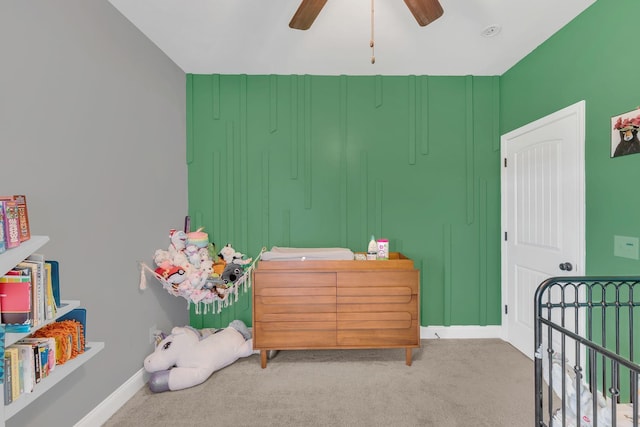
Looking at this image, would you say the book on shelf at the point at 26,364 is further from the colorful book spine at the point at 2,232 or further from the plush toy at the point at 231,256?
the plush toy at the point at 231,256

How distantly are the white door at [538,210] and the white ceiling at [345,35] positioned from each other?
2.15 feet

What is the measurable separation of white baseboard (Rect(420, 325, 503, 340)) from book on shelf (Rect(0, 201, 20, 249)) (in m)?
2.94

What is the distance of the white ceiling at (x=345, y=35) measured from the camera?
78.4 inches

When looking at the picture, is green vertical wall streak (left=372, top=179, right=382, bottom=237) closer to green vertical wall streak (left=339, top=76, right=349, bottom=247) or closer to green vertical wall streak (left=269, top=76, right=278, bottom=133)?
green vertical wall streak (left=339, top=76, right=349, bottom=247)

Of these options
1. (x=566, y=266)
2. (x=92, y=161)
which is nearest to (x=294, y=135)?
(x=92, y=161)

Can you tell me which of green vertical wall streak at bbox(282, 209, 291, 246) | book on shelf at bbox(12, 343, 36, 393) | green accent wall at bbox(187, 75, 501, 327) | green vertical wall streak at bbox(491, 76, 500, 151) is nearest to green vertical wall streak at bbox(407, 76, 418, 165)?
green accent wall at bbox(187, 75, 501, 327)

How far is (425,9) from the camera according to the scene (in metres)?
1.56

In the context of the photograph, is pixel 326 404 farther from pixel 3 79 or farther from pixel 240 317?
pixel 3 79

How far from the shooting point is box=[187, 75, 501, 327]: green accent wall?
2.93 m

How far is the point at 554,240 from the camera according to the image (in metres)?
2.27

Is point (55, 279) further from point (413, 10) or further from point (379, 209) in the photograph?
point (379, 209)

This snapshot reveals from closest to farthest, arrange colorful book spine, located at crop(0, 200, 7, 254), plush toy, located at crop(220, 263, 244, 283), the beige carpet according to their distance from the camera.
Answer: colorful book spine, located at crop(0, 200, 7, 254) < the beige carpet < plush toy, located at crop(220, 263, 244, 283)

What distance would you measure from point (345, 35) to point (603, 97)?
170 cm

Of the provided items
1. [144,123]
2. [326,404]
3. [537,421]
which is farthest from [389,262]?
[144,123]
